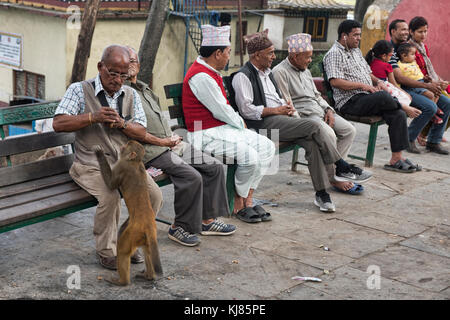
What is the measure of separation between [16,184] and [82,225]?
866mm

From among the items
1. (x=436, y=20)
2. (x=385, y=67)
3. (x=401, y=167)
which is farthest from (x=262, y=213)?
(x=436, y=20)

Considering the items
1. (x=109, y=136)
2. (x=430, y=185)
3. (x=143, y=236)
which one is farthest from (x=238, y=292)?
(x=430, y=185)

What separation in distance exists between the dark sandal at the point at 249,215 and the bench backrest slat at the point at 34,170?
5.10ft

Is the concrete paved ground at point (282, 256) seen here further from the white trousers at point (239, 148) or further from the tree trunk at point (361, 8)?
the tree trunk at point (361, 8)

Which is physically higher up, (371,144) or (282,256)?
(371,144)

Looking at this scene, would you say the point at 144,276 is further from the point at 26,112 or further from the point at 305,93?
the point at 305,93

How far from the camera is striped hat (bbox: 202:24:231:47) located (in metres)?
5.41

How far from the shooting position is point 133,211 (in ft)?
13.8

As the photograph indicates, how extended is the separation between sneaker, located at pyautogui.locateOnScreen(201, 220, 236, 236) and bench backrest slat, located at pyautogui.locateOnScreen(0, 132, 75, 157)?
49.4 inches

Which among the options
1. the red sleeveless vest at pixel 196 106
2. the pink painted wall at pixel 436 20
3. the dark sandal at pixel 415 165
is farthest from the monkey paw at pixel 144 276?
the pink painted wall at pixel 436 20

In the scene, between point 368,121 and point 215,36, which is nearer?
point 215,36

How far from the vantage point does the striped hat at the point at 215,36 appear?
5.41 m

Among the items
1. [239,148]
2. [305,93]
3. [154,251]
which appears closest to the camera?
[154,251]

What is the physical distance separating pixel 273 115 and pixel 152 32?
664cm
